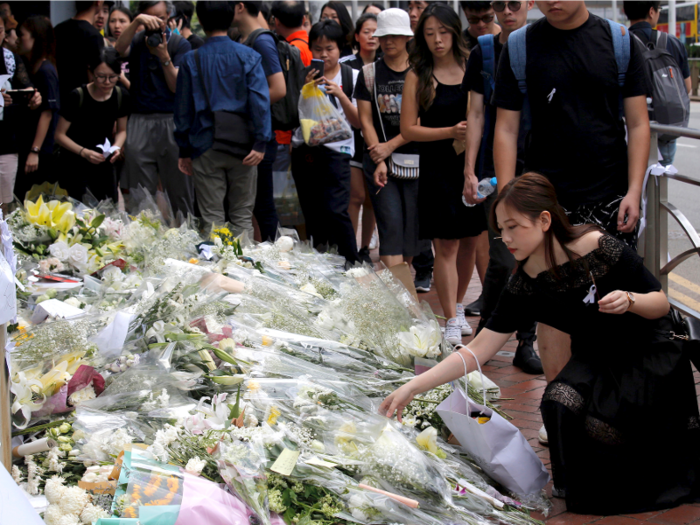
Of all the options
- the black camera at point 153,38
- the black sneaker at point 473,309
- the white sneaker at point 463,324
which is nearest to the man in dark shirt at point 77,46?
the black camera at point 153,38

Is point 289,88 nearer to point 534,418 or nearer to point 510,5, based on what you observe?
point 510,5

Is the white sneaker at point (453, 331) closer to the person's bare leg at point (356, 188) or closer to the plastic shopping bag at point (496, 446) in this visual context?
the plastic shopping bag at point (496, 446)

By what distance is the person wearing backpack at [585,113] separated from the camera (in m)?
3.22

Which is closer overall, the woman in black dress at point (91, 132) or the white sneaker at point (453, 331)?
the white sneaker at point (453, 331)

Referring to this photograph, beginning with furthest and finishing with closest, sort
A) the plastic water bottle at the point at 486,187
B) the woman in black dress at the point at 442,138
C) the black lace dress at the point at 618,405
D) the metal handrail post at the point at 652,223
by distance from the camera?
the woman in black dress at the point at 442,138
the plastic water bottle at the point at 486,187
the metal handrail post at the point at 652,223
the black lace dress at the point at 618,405

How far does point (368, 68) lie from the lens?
520 centimetres

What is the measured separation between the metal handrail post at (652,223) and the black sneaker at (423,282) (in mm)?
2044

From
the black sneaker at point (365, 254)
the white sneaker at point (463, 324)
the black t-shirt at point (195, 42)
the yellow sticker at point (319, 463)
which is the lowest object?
the black sneaker at point (365, 254)

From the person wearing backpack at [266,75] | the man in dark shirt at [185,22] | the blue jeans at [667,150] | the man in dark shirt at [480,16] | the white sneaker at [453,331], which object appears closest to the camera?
the white sneaker at [453,331]

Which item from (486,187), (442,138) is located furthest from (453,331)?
(442,138)

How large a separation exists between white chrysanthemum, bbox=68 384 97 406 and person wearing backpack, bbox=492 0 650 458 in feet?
6.17

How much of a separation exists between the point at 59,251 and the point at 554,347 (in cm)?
276

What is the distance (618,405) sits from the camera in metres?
2.67

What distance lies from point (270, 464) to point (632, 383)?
1.34 metres
